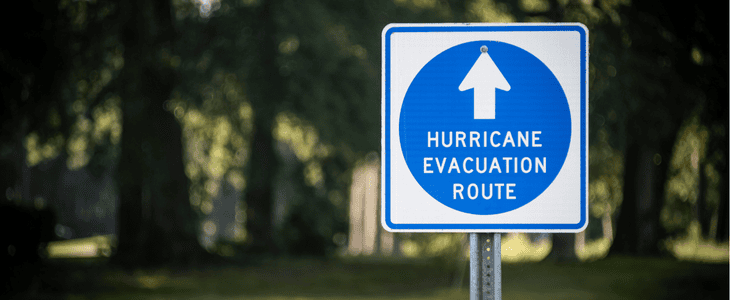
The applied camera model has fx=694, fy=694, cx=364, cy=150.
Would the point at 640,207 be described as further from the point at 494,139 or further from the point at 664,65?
the point at 494,139

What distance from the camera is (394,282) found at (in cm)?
1190

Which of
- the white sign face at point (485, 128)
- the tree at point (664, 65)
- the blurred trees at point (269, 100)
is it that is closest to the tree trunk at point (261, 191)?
the blurred trees at point (269, 100)

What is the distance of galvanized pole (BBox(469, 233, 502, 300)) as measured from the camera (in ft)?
5.58

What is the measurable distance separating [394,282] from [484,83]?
1045cm

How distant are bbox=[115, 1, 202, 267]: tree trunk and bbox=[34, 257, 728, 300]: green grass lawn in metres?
0.69

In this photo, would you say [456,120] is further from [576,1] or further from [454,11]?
[454,11]

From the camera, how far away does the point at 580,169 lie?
172cm

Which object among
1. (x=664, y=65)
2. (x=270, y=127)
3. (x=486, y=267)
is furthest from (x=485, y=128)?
(x=270, y=127)

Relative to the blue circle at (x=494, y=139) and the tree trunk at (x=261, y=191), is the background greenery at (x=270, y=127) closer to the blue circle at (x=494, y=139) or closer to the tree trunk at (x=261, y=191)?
the tree trunk at (x=261, y=191)

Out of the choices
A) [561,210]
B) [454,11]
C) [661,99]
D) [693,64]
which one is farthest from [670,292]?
[561,210]

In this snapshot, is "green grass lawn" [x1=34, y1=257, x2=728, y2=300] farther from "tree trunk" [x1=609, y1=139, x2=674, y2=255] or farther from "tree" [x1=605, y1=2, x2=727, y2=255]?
"tree" [x1=605, y1=2, x2=727, y2=255]

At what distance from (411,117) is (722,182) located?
983cm

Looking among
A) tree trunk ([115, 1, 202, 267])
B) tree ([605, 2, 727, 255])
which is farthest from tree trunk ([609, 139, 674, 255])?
tree trunk ([115, 1, 202, 267])

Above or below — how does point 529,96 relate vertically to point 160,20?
below
